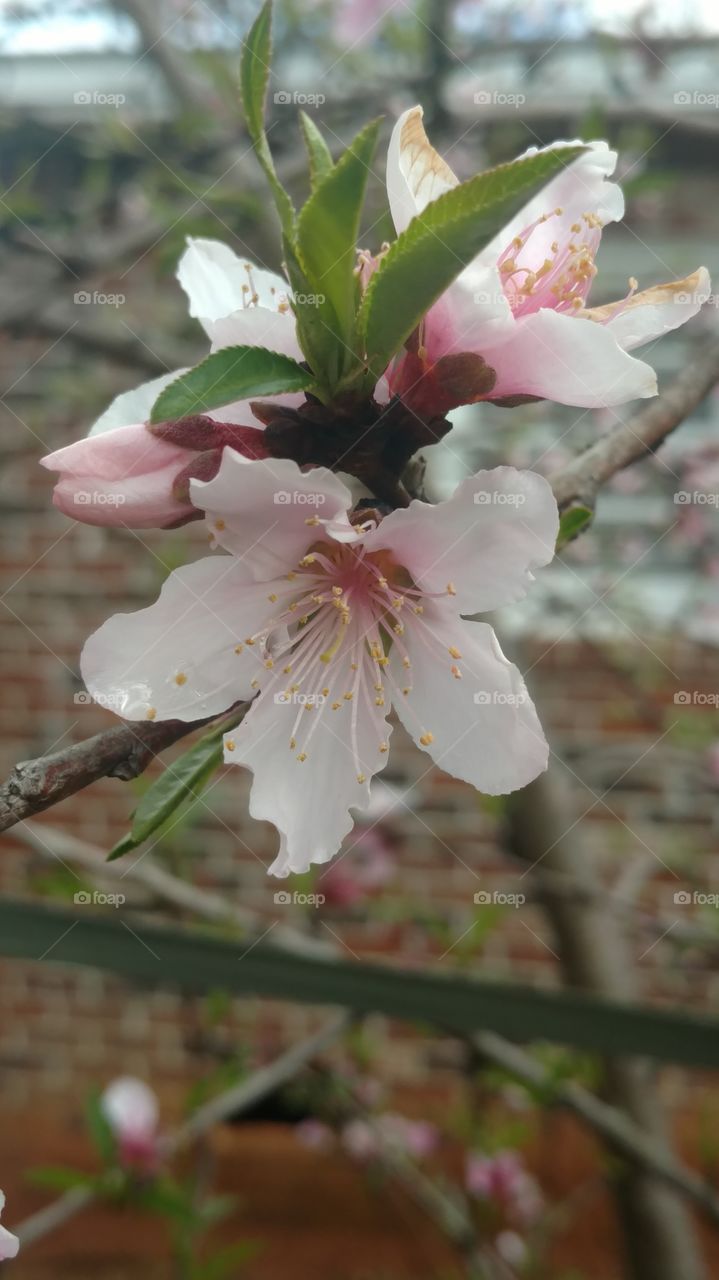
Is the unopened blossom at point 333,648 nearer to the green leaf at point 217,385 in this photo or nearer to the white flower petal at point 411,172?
the green leaf at point 217,385

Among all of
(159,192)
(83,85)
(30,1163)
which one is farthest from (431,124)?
(30,1163)

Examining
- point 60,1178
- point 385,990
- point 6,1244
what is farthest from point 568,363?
point 60,1178

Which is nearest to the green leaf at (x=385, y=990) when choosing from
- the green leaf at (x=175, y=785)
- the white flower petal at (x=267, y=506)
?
the green leaf at (x=175, y=785)

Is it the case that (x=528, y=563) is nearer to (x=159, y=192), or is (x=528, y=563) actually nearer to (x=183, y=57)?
(x=159, y=192)

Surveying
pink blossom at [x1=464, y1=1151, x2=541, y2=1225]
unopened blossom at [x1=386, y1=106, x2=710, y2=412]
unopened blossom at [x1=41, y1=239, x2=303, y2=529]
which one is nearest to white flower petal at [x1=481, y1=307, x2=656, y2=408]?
unopened blossom at [x1=386, y1=106, x2=710, y2=412]

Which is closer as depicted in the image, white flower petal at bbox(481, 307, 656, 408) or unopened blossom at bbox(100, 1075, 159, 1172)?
white flower petal at bbox(481, 307, 656, 408)

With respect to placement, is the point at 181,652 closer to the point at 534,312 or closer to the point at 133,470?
the point at 133,470

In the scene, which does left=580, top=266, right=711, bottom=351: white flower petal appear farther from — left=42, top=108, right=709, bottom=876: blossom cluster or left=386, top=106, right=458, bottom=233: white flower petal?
left=386, top=106, right=458, bottom=233: white flower petal
